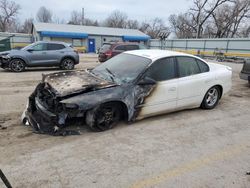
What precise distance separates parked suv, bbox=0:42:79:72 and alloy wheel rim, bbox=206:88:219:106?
9026 mm

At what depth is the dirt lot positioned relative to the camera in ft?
9.97

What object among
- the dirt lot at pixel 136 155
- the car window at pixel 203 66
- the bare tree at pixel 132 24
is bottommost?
the dirt lot at pixel 136 155

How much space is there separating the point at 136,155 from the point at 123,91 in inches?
51.2

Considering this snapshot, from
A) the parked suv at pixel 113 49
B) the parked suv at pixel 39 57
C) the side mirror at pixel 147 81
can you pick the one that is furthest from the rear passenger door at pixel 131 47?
the side mirror at pixel 147 81

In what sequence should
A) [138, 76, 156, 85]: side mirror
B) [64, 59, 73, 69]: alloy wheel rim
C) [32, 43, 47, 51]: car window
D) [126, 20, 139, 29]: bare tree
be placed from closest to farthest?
[138, 76, 156, 85]: side mirror, [32, 43, 47, 51]: car window, [64, 59, 73, 69]: alloy wheel rim, [126, 20, 139, 29]: bare tree

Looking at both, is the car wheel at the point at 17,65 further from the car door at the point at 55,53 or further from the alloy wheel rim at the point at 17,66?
the car door at the point at 55,53

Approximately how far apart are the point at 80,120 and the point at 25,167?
1.58 meters

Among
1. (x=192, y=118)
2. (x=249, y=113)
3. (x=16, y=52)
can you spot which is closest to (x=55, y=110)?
(x=192, y=118)

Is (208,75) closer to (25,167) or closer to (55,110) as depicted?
(55,110)

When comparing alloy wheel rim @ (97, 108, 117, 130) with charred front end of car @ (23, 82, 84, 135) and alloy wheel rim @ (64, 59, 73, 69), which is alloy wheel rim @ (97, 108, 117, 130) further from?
alloy wheel rim @ (64, 59, 73, 69)

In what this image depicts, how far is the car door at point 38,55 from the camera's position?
39.1ft

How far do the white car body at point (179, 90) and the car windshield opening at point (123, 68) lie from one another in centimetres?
22

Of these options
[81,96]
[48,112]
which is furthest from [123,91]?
[48,112]

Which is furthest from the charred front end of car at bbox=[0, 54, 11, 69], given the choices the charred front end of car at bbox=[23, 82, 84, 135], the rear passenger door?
the charred front end of car at bbox=[23, 82, 84, 135]
